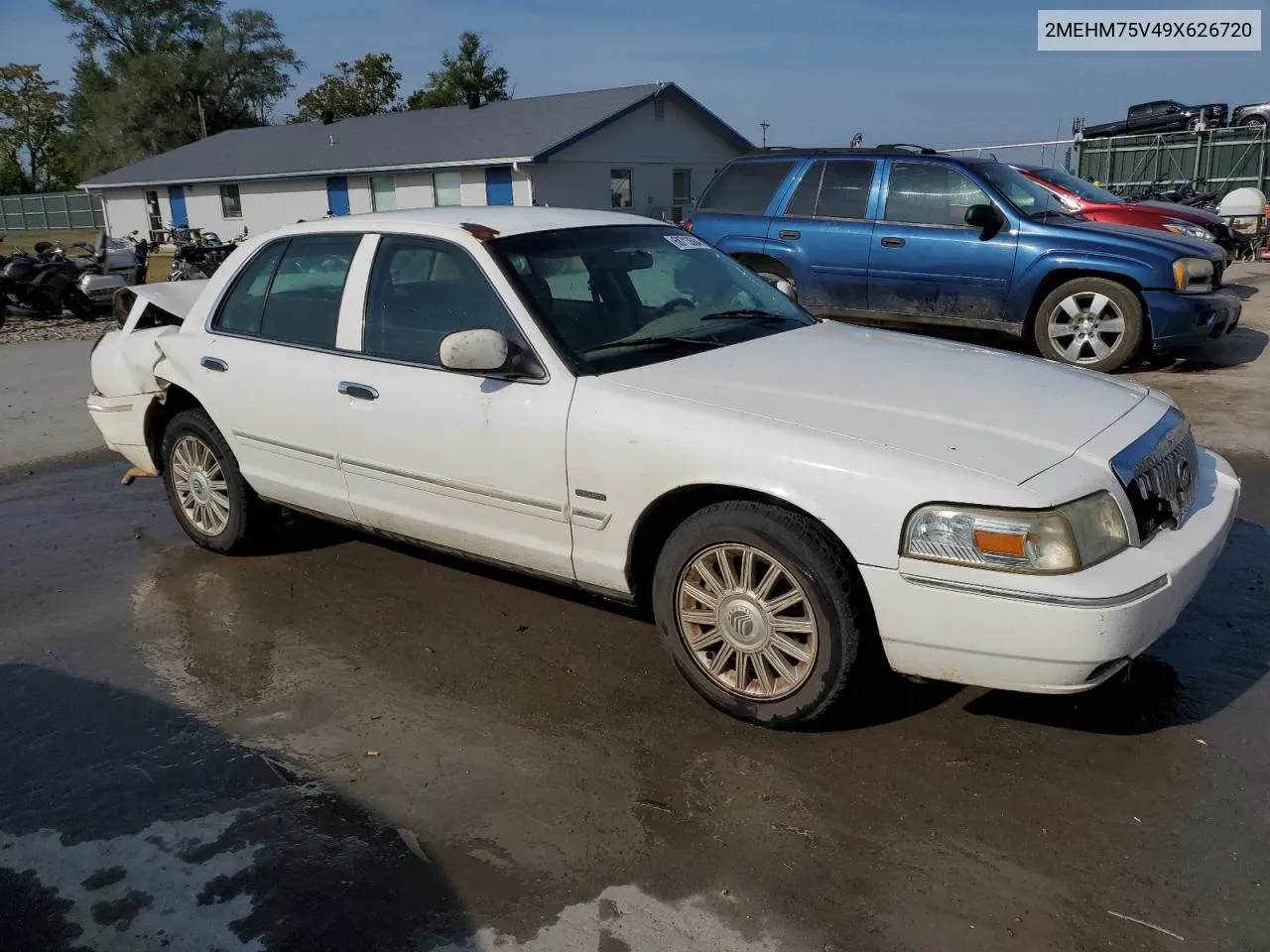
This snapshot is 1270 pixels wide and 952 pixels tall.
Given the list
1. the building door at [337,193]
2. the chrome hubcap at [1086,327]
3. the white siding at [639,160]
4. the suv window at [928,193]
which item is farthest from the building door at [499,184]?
the chrome hubcap at [1086,327]

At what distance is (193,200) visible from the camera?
41.0m

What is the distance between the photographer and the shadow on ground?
275 cm

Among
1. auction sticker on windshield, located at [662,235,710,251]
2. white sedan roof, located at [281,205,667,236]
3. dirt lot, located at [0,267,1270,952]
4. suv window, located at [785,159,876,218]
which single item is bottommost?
dirt lot, located at [0,267,1270,952]

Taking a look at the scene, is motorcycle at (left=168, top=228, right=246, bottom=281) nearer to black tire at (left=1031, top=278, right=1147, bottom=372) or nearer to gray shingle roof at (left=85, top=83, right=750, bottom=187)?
gray shingle roof at (left=85, top=83, right=750, bottom=187)

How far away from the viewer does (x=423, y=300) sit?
4383 mm

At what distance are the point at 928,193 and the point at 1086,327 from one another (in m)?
1.82

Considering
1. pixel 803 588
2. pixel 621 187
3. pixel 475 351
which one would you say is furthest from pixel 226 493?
pixel 621 187

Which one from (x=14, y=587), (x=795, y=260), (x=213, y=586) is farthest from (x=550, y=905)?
(x=795, y=260)

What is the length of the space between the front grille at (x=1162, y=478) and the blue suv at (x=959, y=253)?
4912 mm

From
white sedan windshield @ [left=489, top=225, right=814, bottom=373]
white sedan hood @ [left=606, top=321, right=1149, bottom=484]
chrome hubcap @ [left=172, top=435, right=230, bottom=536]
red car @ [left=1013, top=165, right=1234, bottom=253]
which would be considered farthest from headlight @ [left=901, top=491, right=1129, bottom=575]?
red car @ [left=1013, top=165, right=1234, bottom=253]

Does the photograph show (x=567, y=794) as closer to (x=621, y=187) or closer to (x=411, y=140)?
(x=621, y=187)

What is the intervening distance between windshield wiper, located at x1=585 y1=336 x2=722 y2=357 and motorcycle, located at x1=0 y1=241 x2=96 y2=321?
15.1 meters

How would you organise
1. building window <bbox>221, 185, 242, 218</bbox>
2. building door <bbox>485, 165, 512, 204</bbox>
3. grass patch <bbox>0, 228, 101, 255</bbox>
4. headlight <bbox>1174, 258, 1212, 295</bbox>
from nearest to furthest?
headlight <bbox>1174, 258, 1212, 295</bbox>
building door <bbox>485, 165, 512, 204</bbox>
building window <bbox>221, 185, 242, 218</bbox>
grass patch <bbox>0, 228, 101, 255</bbox>

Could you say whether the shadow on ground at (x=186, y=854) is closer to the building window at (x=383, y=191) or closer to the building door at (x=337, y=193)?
the building window at (x=383, y=191)
